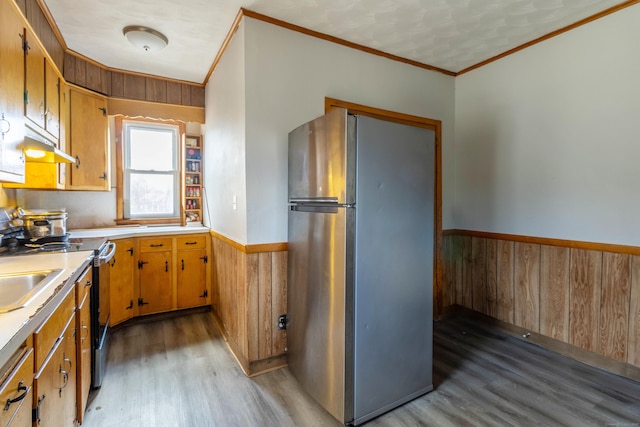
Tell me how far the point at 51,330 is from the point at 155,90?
296 cm

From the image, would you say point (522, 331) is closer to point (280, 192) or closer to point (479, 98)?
point (479, 98)

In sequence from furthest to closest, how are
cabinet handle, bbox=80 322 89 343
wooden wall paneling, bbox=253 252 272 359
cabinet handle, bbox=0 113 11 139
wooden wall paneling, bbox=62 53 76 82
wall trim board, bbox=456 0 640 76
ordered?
wooden wall paneling, bbox=62 53 76 82, wooden wall paneling, bbox=253 252 272 359, wall trim board, bbox=456 0 640 76, cabinet handle, bbox=80 322 89 343, cabinet handle, bbox=0 113 11 139

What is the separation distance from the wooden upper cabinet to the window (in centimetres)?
34

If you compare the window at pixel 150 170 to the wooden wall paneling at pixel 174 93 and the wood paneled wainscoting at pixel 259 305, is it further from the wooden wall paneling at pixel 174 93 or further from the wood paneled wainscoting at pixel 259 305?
the wood paneled wainscoting at pixel 259 305

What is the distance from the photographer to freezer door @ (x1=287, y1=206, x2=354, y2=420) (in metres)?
1.73

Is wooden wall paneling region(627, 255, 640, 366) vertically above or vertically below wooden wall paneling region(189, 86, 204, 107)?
below

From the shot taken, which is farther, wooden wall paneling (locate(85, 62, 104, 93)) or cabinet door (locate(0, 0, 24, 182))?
wooden wall paneling (locate(85, 62, 104, 93))

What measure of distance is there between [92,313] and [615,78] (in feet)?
12.9

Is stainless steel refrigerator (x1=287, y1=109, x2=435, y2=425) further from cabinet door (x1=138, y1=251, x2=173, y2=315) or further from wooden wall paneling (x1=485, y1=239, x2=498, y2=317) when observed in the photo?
cabinet door (x1=138, y1=251, x2=173, y2=315)

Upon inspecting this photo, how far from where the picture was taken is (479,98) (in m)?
3.12

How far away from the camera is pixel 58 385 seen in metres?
1.26

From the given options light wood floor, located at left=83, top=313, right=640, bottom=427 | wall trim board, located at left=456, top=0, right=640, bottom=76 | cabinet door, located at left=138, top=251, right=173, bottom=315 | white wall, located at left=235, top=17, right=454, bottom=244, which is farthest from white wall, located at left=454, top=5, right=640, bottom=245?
cabinet door, located at left=138, top=251, right=173, bottom=315

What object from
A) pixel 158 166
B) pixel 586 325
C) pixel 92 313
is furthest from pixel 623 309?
pixel 158 166

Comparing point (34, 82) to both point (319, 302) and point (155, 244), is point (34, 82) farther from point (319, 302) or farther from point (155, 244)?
point (319, 302)
